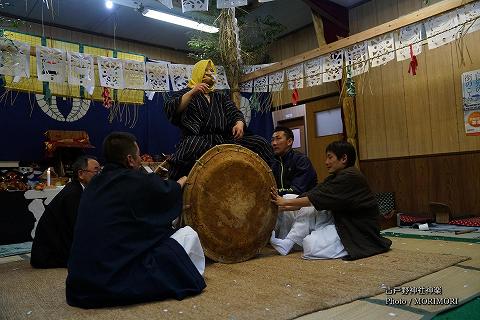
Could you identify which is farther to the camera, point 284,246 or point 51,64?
point 51,64

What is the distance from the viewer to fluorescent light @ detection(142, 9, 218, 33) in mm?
6270

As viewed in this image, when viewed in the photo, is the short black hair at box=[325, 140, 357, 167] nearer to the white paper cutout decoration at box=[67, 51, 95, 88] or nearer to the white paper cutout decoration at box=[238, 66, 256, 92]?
the white paper cutout decoration at box=[238, 66, 256, 92]

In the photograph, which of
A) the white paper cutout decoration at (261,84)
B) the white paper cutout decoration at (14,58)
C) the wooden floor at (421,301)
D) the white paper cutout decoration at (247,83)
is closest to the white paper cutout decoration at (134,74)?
the white paper cutout decoration at (14,58)

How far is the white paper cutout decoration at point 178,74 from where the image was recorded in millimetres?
5648

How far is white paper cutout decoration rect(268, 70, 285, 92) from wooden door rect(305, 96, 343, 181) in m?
1.36

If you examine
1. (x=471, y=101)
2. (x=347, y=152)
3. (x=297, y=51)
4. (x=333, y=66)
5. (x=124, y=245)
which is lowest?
(x=124, y=245)

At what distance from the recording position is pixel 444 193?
521 cm

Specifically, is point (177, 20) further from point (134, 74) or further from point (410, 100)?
point (410, 100)

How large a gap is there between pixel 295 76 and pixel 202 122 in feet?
9.40

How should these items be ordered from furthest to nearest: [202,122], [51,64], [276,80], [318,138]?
[318,138], [276,80], [51,64], [202,122]

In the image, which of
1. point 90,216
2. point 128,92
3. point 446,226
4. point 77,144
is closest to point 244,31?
point 128,92

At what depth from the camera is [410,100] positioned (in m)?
5.59

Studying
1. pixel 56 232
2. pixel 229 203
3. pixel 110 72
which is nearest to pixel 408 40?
pixel 229 203

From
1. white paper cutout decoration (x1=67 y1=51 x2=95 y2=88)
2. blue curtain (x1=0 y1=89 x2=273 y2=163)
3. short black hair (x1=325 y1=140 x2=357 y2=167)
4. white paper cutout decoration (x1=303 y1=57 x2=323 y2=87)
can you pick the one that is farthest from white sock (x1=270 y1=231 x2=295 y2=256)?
blue curtain (x1=0 y1=89 x2=273 y2=163)
